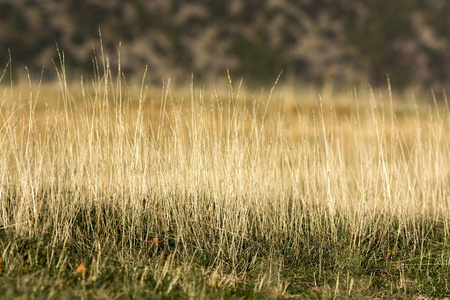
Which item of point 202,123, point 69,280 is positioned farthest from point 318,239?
point 69,280

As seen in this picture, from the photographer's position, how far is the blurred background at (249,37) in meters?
27.0

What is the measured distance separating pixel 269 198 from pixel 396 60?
28.8m

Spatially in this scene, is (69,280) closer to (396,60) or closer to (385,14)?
(396,60)

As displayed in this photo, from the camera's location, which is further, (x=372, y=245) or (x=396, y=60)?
(x=396, y=60)

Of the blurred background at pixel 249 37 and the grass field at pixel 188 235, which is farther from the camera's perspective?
the blurred background at pixel 249 37

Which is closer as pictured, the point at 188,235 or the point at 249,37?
the point at 188,235

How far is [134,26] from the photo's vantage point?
28.9 metres

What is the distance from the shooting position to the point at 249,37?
30469mm

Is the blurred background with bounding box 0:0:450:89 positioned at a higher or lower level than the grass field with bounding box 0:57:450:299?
higher

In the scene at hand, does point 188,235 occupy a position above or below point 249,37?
below

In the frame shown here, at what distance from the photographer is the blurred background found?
27.0 m

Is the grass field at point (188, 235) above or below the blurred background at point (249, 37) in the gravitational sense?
below

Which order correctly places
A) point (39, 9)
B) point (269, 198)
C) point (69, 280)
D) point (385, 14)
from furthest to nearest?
1. point (385, 14)
2. point (39, 9)
3. point (269, 198)
4. point (69, 280)

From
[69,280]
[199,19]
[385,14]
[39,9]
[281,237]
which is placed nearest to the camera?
[69,280]
